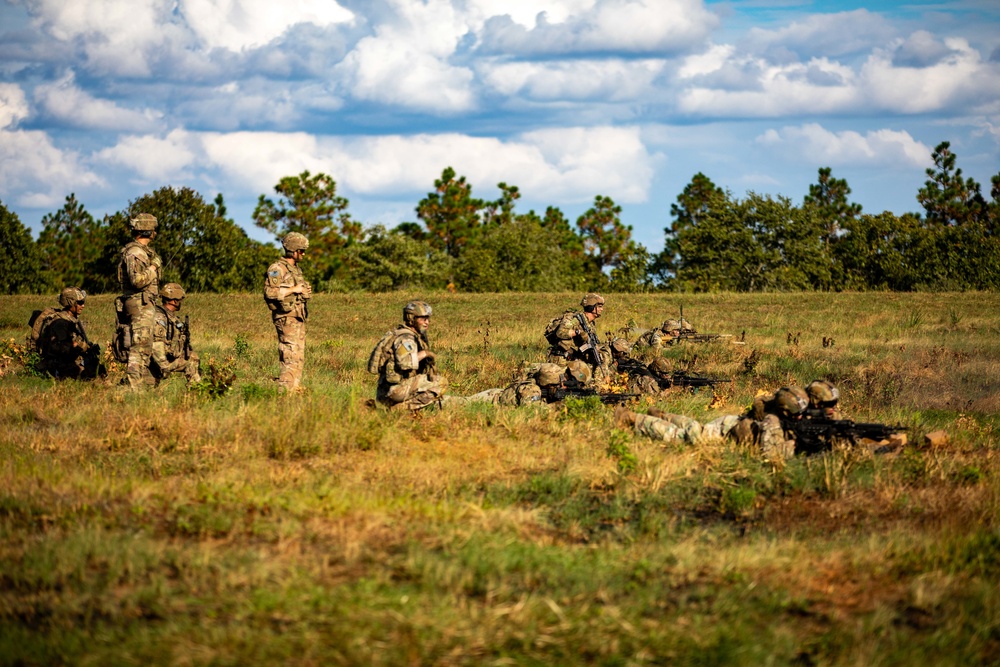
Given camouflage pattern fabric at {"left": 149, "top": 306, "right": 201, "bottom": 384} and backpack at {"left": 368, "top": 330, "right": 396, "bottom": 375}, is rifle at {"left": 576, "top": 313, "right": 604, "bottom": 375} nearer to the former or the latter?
backpack at {"left": 368, "top": 330, "right": 396, "bottom": 375}

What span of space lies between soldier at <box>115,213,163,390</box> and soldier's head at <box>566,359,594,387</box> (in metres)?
5.56

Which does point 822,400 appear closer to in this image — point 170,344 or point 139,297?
point 170,344

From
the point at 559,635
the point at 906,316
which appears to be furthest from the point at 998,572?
the point at 906,316

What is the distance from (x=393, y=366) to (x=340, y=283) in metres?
37.7

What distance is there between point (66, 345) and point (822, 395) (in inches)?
403

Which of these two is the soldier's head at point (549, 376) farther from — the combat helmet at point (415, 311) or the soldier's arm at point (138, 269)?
the soldier's arm at point (138, 269)

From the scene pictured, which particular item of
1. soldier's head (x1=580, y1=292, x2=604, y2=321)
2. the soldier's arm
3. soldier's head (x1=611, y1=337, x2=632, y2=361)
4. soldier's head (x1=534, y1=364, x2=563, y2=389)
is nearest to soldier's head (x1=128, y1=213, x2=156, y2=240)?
the soldier's arm

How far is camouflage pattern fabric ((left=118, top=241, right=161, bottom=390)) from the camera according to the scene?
504 inches

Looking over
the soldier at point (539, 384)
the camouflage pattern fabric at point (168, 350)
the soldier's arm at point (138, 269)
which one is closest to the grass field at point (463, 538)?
the camouflage pattern fabric at point (168, 350)

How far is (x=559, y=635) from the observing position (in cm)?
571

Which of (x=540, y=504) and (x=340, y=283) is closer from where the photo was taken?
(x=540, y=504)

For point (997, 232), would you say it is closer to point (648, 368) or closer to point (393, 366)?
point (648, 368)

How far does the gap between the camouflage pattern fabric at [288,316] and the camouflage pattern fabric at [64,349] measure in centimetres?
310

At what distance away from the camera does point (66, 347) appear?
14.1 m
